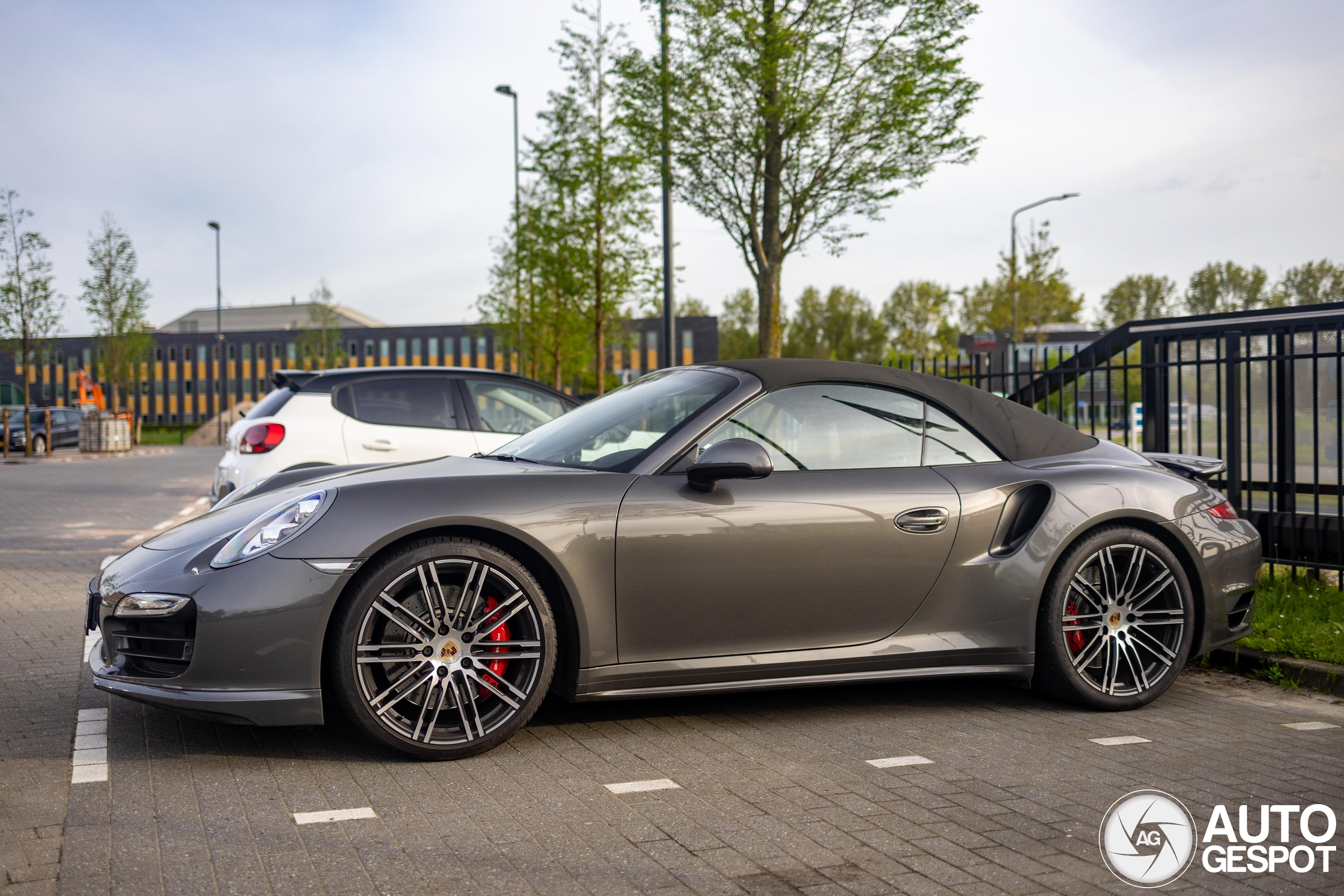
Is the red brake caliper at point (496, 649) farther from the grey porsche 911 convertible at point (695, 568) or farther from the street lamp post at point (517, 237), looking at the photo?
the street lamp post at point (517, 237)

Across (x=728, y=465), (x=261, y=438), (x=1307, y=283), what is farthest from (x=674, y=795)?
(x=1307, y=283)

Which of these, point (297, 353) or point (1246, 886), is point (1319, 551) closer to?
point (1246, 886)

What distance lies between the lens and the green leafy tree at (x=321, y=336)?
63.2m

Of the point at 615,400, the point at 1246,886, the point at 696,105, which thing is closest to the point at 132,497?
the point at 696,105

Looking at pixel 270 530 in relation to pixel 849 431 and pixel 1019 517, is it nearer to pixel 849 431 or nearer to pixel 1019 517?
Result: pixel 849 431

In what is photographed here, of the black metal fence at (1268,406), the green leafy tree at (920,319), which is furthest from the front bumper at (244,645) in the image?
the green leafy tree at (920,319)

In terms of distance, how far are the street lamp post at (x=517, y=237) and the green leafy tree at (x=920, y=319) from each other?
26.2 m

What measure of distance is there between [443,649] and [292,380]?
5576 millimetres

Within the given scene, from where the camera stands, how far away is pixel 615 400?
16.0 ft

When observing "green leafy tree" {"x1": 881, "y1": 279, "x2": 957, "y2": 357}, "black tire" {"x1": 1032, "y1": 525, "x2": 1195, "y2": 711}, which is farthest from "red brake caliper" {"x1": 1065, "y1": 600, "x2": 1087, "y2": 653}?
"green leafy tree" {"x1": 881, "y1": 279, "x2": 957, "y2": 357}

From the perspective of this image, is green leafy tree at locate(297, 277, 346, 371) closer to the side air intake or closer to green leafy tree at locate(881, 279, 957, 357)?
green leafy tree at locate(881, 279, 957, 357)

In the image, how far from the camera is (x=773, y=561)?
4.08m

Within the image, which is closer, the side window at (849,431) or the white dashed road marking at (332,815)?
the white dashed road marking at (332,815)

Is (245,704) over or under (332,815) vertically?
over
